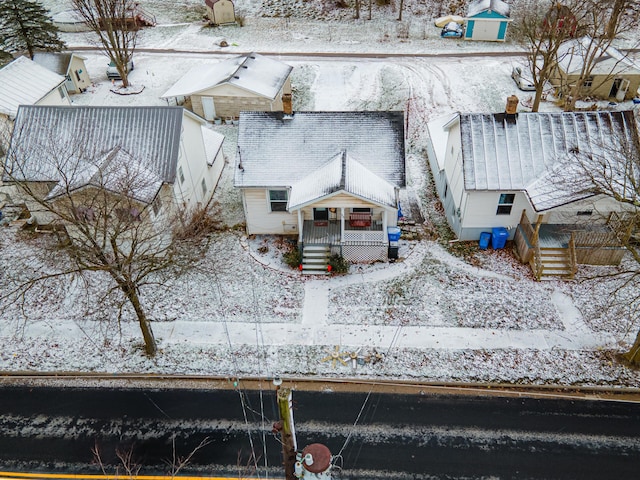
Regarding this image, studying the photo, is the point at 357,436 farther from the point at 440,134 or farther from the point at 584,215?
the point at 440,134

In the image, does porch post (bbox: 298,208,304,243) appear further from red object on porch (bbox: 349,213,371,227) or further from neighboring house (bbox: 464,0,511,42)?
neighboring house (bbox: 464,0,511,42)

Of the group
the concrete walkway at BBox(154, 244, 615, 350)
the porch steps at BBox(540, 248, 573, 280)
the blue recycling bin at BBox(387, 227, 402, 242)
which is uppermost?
the blue recycling bin at BBox(387, 227, 402, 242)

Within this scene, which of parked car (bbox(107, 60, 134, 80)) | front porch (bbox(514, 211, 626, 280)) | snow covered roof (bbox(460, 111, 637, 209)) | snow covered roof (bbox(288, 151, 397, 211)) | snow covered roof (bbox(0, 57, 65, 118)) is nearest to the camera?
snow covered roof (bbox(288, 151, 397, 211))

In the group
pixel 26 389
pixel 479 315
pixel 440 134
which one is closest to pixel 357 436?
pixel 479 315

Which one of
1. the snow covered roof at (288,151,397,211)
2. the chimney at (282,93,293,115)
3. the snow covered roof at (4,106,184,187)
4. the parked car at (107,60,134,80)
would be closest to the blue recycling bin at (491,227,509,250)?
the snow covered roof at (288,151,397,211)

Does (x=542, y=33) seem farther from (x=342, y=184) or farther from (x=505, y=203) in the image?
(x=342, y=184)

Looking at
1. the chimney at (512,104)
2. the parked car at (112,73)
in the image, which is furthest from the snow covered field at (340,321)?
the parked car at (112,73)

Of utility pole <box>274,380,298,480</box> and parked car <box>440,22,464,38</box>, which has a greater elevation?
parked car <box>440,22,464,38</box>
